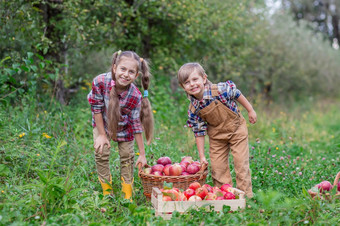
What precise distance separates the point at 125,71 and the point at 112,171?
1.42 m

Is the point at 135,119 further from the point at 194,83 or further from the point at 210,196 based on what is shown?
the point at 210,196

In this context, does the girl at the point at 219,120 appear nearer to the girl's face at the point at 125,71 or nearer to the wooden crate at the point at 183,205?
the girl's face at the point at 125,71

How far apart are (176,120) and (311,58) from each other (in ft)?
29.8

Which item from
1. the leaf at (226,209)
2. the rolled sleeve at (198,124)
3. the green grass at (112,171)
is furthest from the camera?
the rolled sleeve at (198,124)

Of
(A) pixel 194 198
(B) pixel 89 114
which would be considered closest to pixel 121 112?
(A) pixel 194 198

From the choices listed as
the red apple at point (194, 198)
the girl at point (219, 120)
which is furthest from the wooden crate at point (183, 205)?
the girl at point (219, 120)

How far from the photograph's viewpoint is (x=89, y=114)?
637 centimetres

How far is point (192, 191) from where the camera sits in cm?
336

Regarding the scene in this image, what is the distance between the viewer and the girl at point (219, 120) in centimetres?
391

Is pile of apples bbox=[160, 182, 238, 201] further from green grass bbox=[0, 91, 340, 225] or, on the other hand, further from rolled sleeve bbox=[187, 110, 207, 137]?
rolled sleeve bbox=[187, 110, 207, 137]

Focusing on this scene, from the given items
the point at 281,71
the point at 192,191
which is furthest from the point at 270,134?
the point at 281,71

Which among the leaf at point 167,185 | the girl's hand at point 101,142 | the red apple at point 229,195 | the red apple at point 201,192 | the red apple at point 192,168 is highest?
the girl's hand at point 101,142

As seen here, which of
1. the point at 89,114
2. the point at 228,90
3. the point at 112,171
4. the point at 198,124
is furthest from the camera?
the point at 89,114

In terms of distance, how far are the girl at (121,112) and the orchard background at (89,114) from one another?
0.26 meters
